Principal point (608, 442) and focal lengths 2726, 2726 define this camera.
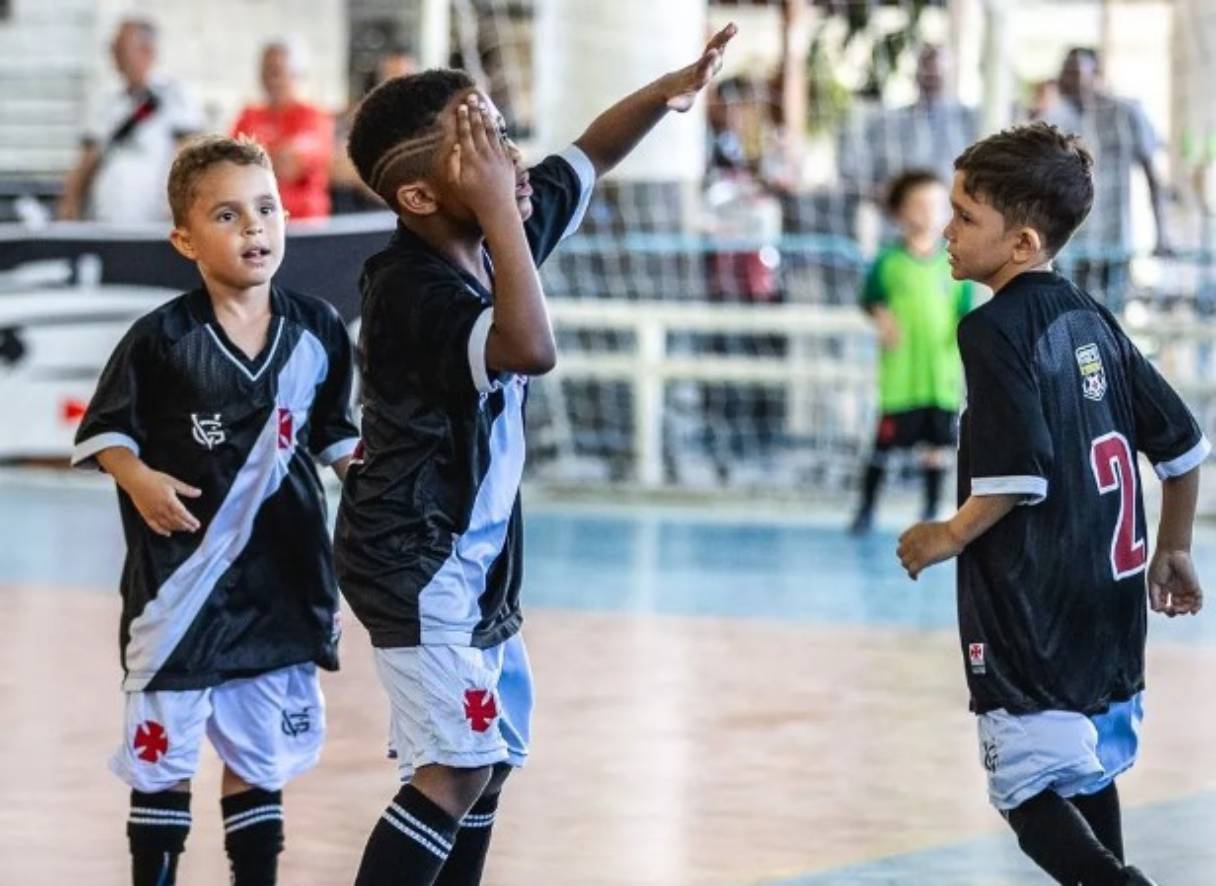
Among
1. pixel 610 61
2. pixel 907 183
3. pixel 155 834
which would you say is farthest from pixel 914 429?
pixel 155 834

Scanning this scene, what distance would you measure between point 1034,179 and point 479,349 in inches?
41.3

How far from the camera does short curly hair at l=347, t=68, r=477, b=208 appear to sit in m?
4.23

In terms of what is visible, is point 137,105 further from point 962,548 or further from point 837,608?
point 962,548

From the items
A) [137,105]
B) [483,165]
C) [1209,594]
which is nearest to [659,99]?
[483,165]

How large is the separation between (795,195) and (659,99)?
10899 millimetres

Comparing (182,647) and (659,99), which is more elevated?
(659,99)

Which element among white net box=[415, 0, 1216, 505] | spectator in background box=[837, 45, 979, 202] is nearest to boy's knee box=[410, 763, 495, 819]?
white net box=[415, 0, 1216, 505]

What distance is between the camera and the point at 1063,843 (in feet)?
14.5

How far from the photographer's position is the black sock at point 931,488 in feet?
39.2

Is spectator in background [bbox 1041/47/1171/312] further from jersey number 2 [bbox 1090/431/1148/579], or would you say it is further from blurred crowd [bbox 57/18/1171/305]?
jersey number 2 [bbox 1090/431/1148/579]

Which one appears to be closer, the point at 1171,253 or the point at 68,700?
the point at 68,700

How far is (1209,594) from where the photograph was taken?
1030 centimetres

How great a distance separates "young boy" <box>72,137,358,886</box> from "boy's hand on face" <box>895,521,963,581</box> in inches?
45.7

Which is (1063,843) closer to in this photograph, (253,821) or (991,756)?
(991,756)
